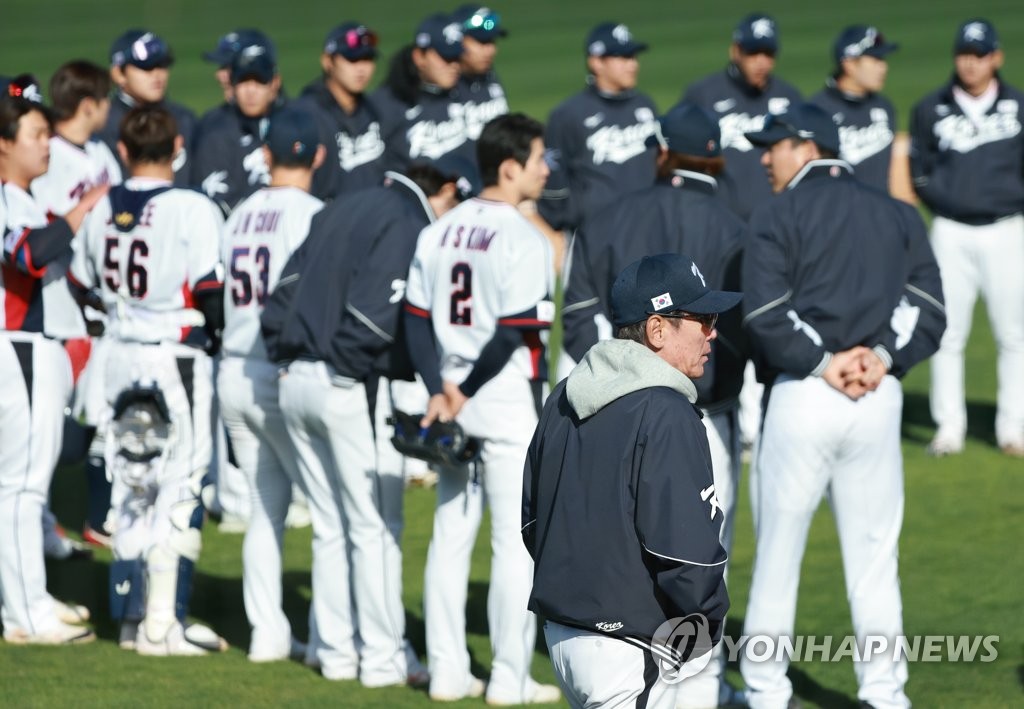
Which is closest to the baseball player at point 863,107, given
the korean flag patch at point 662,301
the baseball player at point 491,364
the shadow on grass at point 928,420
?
the shadow on grass at point 928,420

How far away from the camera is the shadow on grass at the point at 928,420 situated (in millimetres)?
9029

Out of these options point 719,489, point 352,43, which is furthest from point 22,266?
A: point 352,43

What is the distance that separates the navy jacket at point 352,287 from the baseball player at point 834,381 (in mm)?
1269

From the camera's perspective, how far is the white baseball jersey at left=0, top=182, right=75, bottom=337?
5781mm

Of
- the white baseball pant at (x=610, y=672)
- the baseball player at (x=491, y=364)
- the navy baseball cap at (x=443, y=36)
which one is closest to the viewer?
the white baseball pant at (x=610, y=672)

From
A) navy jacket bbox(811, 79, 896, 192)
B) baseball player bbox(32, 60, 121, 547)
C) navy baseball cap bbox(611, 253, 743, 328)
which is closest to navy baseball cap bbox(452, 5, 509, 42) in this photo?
navy jacket bbox(811, 79, 896, 192)

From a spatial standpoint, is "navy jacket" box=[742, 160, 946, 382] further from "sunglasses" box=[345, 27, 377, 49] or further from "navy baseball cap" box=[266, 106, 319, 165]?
"sunglasses" box=[345, 27, 377, 49]

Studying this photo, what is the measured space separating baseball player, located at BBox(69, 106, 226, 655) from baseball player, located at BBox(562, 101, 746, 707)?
1469 millimetres

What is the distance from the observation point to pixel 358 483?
5.70 m

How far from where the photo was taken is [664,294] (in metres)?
3.55

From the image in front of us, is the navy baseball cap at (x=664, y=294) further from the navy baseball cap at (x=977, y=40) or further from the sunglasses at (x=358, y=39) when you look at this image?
the navy baseball cap at (x=977, y=40)

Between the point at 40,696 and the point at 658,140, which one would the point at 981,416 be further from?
the point at 40,696

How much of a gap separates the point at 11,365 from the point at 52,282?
473 mm

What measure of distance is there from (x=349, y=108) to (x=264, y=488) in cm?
337
